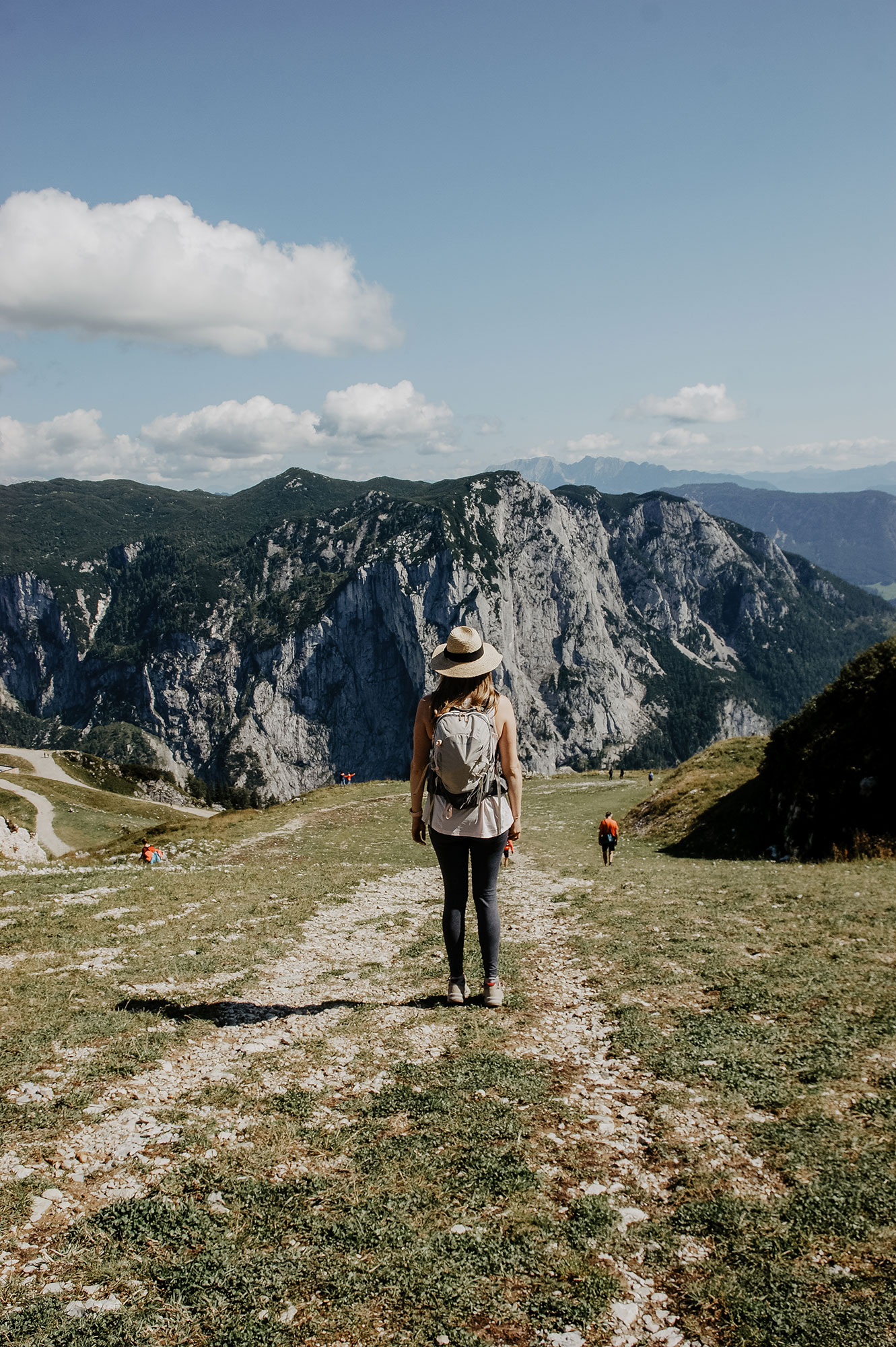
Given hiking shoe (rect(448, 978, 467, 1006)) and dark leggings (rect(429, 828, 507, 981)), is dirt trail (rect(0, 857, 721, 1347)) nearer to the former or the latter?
hiking shoe (rect(448, 978, 467, 1006))

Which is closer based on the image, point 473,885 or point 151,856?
point 473,885

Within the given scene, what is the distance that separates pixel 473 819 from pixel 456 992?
2985 millimetres

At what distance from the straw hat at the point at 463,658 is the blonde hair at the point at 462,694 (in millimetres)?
77

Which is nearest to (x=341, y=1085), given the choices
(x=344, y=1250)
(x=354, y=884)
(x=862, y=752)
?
(x=344, y=1250)

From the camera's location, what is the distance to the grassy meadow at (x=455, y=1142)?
4449 millimetres

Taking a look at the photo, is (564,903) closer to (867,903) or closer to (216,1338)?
(867,903)

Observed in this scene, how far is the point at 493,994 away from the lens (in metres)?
9.48

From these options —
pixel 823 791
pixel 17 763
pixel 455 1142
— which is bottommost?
pixel 17 763

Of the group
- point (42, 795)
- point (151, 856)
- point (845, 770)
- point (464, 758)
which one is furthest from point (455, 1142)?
point (42, 795)

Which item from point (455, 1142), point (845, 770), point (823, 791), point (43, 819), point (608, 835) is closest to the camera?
point (455, 1142)

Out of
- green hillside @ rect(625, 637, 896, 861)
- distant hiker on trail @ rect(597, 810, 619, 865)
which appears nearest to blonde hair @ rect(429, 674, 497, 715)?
green hillside @ rect(625, 637, 896, 861)

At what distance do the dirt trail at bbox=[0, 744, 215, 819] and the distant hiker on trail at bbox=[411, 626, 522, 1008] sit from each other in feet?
446

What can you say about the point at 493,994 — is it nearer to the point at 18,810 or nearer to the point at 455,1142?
the point at 455,1142

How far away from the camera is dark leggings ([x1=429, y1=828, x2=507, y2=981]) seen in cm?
855
